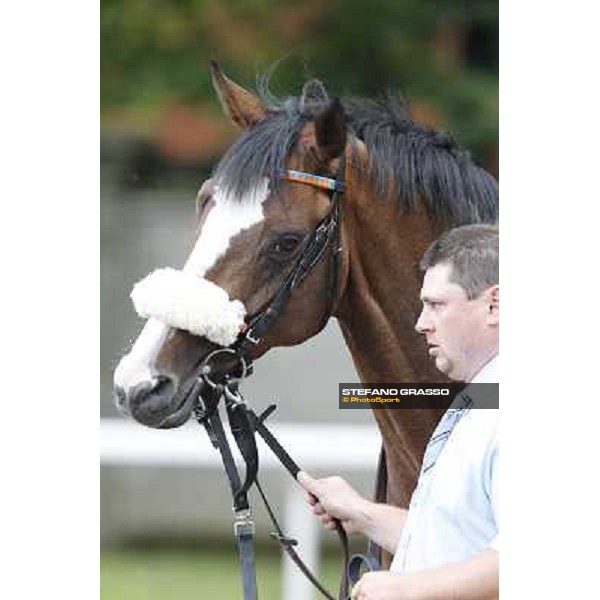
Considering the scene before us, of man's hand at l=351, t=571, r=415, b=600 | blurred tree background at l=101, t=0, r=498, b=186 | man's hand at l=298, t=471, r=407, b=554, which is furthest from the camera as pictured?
blurred tree background at l=101, t=0, r=498, b=186

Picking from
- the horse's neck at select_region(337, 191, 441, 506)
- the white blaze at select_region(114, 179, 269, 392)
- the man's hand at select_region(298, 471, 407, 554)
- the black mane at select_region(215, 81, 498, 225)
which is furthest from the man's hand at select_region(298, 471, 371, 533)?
the black mane at select_region(215, 81, 498, 225)

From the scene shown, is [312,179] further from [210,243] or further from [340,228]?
[210,243]

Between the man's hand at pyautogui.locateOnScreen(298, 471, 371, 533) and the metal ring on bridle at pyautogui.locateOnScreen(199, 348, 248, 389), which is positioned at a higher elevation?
the metal ring on bridle at pyautogui.locateOnScreen(199, 348, 248, 389)

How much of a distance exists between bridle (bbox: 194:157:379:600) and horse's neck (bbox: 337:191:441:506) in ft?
0.17

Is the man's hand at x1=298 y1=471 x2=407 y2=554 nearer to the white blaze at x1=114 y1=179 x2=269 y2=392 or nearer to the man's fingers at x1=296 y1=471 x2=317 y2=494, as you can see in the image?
the man's fingers at x1=296 y1=471 x2=317 y2=494

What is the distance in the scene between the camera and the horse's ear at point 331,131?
2199 mm

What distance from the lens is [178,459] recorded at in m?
3.18

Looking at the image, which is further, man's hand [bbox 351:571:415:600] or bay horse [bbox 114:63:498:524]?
bay horse [bbox 114:63:498:524]

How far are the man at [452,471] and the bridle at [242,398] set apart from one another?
0.16 meters

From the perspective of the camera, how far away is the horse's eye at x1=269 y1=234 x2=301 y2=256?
7.20 feet

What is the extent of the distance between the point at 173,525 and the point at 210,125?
1.03m

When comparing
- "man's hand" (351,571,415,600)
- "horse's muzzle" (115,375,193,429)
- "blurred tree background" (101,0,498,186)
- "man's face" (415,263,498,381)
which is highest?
"blurred tree background" (101,0,498,186)
